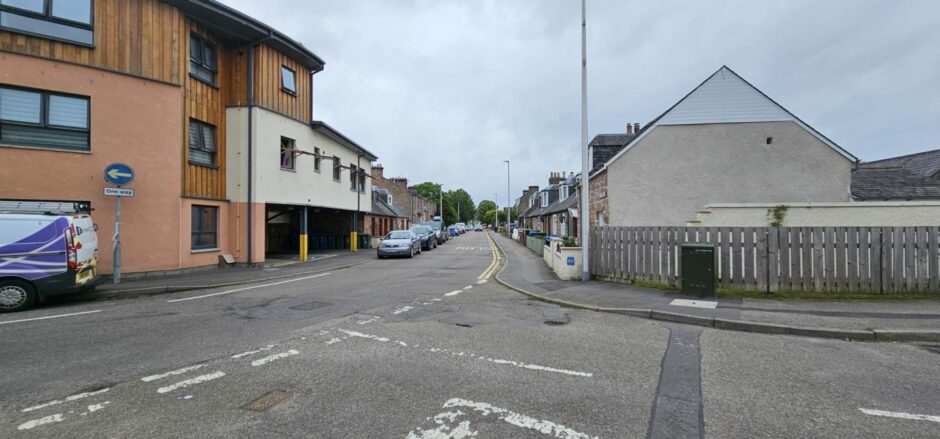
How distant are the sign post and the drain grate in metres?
A: 10.4

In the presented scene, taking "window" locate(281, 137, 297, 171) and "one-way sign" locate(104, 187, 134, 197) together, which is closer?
"one-way sign" locate(104, 187, 134, 197)

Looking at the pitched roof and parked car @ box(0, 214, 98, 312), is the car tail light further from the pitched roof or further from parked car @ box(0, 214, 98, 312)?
the pitched roof

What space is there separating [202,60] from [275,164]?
446cm

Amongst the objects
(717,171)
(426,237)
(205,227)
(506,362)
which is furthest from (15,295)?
(426,237)

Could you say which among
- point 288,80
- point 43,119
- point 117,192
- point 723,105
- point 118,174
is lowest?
point 117,192

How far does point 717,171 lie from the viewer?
15.6m

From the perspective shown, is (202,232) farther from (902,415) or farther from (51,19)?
(902,415)

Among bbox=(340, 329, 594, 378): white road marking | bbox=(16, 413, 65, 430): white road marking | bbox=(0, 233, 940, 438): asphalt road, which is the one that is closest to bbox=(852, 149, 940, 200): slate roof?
bbox=(0, 233, 940, 438): asphalt road

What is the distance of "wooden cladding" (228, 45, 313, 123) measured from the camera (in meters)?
16.1

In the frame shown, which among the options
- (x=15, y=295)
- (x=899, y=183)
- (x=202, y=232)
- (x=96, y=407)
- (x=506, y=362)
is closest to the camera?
(x=96, y=407)

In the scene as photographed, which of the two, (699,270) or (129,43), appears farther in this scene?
(129,43)

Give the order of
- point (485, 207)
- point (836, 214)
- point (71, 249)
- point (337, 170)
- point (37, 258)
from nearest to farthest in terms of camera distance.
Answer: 1. point (37, 258)
2. point (71, 249)
3. point (836, 214)
4. point (337, 170)
5. point (485, 207)

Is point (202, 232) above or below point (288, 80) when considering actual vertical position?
below

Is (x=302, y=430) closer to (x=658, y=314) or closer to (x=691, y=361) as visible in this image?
(x=691, y=361)
